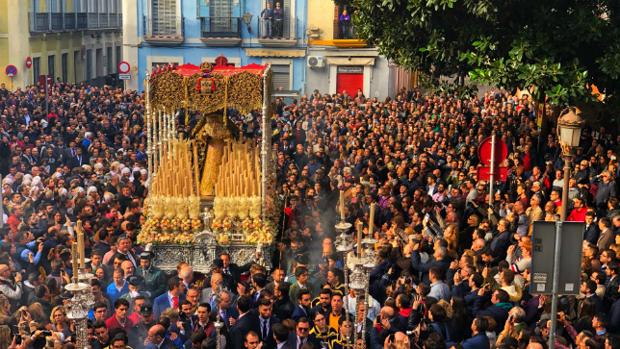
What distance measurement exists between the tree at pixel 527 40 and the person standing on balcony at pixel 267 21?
18488mm

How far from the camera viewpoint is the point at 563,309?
10.4 meters

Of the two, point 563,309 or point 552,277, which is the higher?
point 552,277

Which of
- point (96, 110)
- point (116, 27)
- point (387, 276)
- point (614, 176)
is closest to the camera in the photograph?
point (387, 276)

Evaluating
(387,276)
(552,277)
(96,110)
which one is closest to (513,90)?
(387,276)

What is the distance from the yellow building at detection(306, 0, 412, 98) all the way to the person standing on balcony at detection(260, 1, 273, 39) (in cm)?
139

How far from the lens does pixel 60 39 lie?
135 ft

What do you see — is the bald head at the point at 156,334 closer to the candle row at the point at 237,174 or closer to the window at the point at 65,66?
the candle row at the point at 237,174

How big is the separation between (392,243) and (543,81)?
386 centimetres

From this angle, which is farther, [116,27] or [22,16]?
[116,27]

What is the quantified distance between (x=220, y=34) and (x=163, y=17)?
2174mm

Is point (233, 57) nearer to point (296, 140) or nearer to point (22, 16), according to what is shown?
point (22, 16)

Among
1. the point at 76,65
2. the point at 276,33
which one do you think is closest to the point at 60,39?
the point at 76,65

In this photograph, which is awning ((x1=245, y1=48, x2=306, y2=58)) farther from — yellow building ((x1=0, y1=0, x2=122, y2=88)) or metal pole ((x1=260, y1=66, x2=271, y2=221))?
metal pole ((x1=260, y1=66, x2=271, y2=221))

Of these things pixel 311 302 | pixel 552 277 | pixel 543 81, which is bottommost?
pixel 311 302
